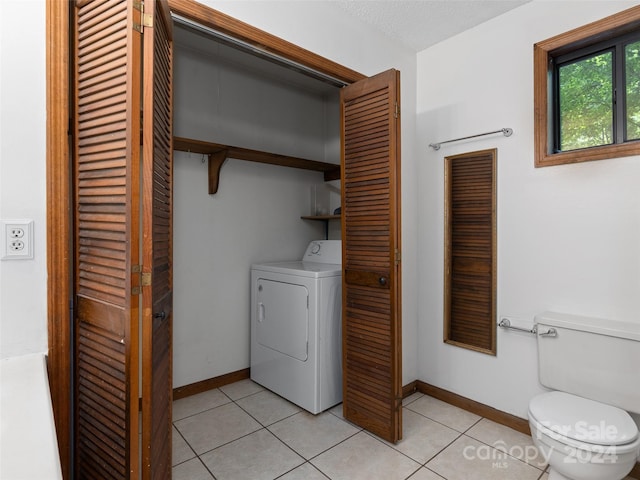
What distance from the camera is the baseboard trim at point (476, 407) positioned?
212 centimetres

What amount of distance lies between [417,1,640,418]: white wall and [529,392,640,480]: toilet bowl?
50cm

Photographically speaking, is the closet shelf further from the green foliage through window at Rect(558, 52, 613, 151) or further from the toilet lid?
the toilet lid

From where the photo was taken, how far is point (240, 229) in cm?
293

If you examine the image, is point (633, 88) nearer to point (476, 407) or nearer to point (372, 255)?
point (372, 255)

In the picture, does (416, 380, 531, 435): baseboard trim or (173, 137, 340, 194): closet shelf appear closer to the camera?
(416, 380, 531, 435): baseboard trim

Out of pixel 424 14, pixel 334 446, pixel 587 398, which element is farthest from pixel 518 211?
pixel 334 446

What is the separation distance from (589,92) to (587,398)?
5.28 feet

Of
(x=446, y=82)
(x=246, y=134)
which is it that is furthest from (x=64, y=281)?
(x=446, y=82)

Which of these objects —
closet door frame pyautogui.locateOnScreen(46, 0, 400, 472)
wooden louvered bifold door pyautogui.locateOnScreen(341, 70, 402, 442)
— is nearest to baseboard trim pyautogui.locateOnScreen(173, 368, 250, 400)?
wooden louvered bifold door pyautogui.locateOnScreen(341, 70, 402, 442)

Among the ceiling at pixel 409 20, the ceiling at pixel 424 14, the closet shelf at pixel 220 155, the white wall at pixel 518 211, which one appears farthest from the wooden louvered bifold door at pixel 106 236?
the white wall at pixel 518 211

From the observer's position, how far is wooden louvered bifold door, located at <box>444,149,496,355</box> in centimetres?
228

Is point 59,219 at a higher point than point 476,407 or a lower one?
higher

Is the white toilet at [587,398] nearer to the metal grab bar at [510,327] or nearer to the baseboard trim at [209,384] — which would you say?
the metal grab bar at [510,327]

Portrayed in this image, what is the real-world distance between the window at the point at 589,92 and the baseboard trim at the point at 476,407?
151cm
